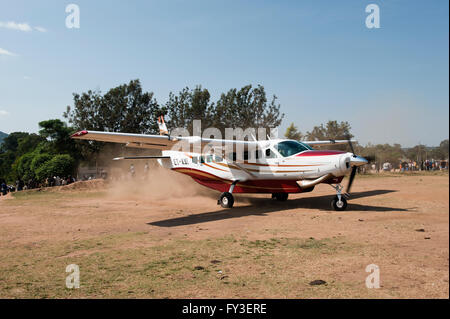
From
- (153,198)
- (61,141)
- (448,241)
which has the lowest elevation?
(153,198)

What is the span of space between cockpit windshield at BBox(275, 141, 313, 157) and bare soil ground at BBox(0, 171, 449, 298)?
7.60 ft

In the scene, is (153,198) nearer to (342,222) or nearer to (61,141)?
(342,222)

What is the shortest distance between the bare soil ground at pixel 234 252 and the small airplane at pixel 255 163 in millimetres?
1334

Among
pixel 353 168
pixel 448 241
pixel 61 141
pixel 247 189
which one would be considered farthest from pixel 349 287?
pixel 61 141

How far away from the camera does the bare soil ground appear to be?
4.44 m

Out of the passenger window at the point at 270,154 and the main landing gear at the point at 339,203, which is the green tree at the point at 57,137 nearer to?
the passenger window at the point at 270,154

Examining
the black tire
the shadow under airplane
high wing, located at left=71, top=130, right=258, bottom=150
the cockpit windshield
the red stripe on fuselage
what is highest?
high wing, located at left=71, top=130, right=258, bottom=150

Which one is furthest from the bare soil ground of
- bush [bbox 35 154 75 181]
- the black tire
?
bush [bbox 35 154 75 181]

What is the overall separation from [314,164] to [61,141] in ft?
129

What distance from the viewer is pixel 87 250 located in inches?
279

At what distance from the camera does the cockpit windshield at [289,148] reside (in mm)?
13016

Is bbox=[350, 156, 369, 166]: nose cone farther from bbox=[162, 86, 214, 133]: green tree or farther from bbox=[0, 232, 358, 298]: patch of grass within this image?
bbox=[162, 86, 214, 133]: green tree

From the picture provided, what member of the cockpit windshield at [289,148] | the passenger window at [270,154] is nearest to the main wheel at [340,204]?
the cockpit windshield at [289,148]

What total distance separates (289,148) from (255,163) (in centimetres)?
176
